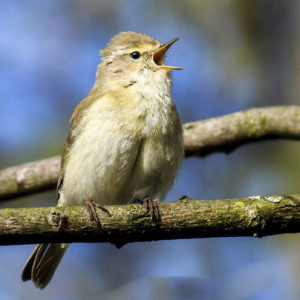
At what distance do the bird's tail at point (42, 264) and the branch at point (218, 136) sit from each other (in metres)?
0.82

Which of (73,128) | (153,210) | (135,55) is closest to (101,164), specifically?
(73,128)

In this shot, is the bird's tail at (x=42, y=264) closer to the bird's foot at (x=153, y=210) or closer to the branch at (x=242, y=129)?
the branch at (x=242, y=129)

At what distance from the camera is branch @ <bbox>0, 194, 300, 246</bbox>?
3.48 m

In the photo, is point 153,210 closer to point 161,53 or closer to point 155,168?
point 155,168

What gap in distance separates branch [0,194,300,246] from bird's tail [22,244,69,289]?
6.03 ft

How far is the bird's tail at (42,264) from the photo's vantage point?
527 centimetres

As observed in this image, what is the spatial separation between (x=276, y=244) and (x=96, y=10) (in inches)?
193

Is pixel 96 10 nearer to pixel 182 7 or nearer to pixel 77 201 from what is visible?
pixel 182 7

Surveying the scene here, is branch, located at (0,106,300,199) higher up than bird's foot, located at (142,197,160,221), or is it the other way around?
branch, located at (0,106,300,199)

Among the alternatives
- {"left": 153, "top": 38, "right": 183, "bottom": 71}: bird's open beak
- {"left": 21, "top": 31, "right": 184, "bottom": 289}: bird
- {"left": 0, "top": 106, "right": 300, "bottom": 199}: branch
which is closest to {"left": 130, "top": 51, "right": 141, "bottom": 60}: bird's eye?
{"left": 21, "top": 31, "right": 184, "bottom": 289}: bird

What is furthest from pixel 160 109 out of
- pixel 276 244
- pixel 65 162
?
pixel 276 244

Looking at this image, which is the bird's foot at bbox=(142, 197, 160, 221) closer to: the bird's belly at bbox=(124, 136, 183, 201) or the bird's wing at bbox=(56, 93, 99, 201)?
the bird's belly at bbox=(124, 136, 183, 201)

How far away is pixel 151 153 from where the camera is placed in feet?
15.8

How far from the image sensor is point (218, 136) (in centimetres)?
582
